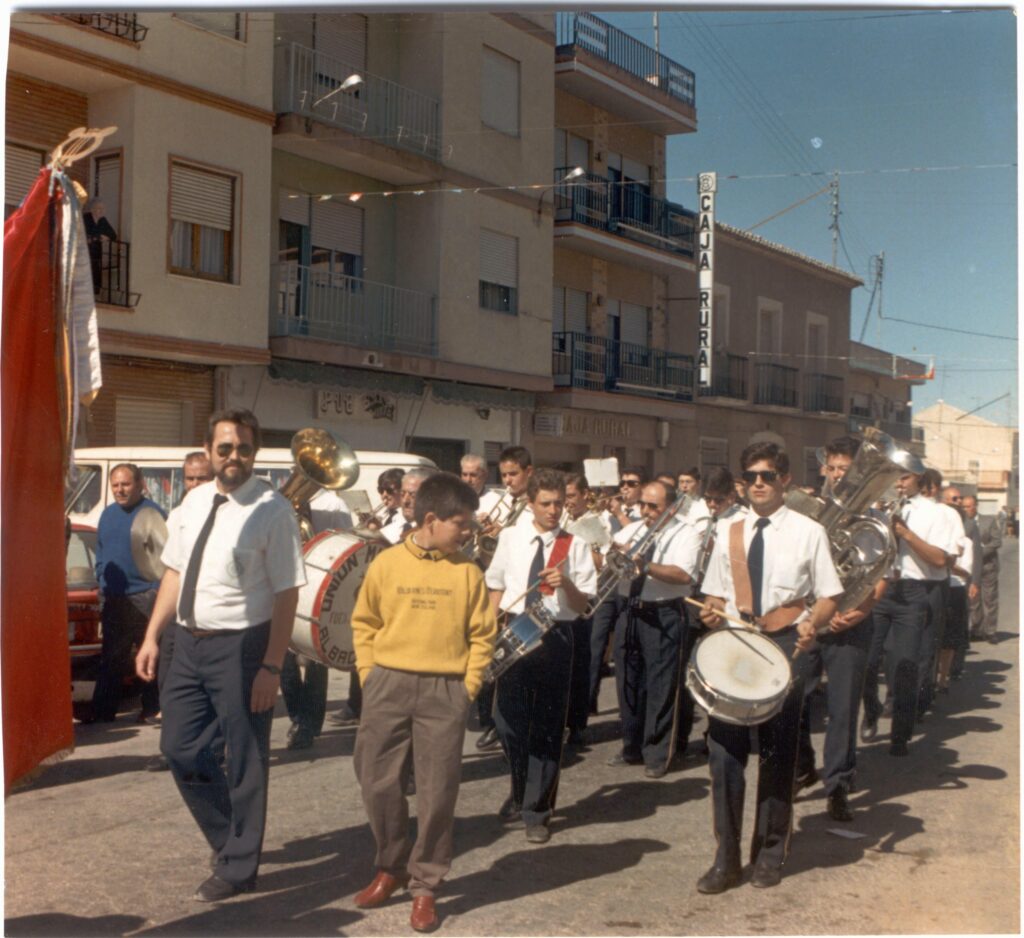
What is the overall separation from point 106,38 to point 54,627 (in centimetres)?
547

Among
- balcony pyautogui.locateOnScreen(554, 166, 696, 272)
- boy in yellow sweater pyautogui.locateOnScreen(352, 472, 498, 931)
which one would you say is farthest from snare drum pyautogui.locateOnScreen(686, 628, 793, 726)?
balcony pyautogui.locateOnScreen(554, 166, 696, 272)

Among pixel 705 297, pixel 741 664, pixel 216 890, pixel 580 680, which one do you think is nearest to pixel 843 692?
pixel 741 664

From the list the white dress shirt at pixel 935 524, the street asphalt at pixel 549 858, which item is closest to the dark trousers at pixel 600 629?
the street asphalt at pixel 549 858

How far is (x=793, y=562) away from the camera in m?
5.87

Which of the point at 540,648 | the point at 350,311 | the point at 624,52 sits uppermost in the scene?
the point at 624,52

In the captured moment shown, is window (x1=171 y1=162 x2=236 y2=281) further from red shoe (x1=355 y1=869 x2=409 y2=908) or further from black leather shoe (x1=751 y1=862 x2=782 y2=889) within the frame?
black leather shoe (x1=751 y1=862 x2=782 y2=889)

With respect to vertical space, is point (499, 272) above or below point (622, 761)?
above

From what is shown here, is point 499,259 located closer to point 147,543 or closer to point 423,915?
point 147,543

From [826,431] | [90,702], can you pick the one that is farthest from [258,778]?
[826,431]

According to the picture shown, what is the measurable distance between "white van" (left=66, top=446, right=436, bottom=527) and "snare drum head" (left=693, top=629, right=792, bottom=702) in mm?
5602

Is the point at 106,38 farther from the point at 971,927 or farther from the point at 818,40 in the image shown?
the point at 971,927

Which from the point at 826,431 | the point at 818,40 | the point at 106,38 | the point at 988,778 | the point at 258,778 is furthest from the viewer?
the point at 826,431

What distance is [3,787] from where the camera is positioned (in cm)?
473

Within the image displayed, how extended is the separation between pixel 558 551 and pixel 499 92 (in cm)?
398
